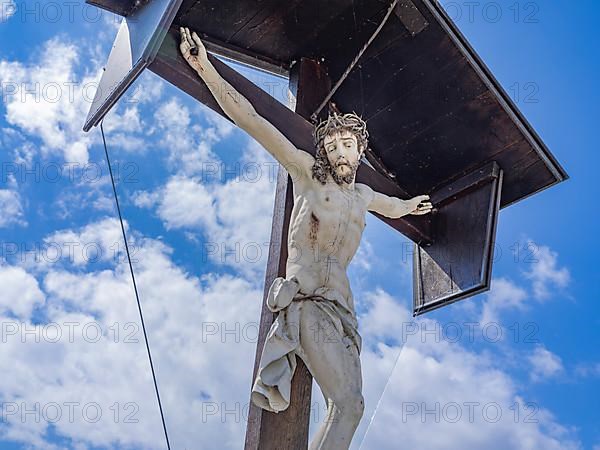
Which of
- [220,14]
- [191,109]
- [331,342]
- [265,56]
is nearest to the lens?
[331,342]

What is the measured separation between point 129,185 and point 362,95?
1576 mm

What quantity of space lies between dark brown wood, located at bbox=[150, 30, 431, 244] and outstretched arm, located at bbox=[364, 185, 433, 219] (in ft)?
0.56

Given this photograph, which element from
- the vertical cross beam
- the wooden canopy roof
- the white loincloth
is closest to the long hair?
the vertical cross beam

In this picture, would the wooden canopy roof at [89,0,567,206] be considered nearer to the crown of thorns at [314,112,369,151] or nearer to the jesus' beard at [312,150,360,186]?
the crown of thorns at [314,112,369,151]

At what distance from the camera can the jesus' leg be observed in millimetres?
2945

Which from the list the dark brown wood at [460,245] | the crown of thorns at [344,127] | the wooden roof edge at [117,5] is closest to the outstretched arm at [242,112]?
the crown of thorns at [344,127]

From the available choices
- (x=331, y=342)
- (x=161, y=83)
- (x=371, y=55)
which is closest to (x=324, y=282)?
(x=331, y=342)

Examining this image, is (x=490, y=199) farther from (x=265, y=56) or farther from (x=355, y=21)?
(x=265, y=56)

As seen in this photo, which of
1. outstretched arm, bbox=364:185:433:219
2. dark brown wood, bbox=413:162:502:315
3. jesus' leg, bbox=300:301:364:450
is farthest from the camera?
dark brown wood, bbox=413:162:502:315

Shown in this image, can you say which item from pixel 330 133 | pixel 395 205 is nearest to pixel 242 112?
pixel 330 133

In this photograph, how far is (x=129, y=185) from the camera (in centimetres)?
339

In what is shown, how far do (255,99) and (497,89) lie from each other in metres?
1.27

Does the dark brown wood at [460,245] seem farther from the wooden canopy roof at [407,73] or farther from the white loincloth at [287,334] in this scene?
the white loincloth at [287,334]

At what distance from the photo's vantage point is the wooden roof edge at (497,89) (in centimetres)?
380
